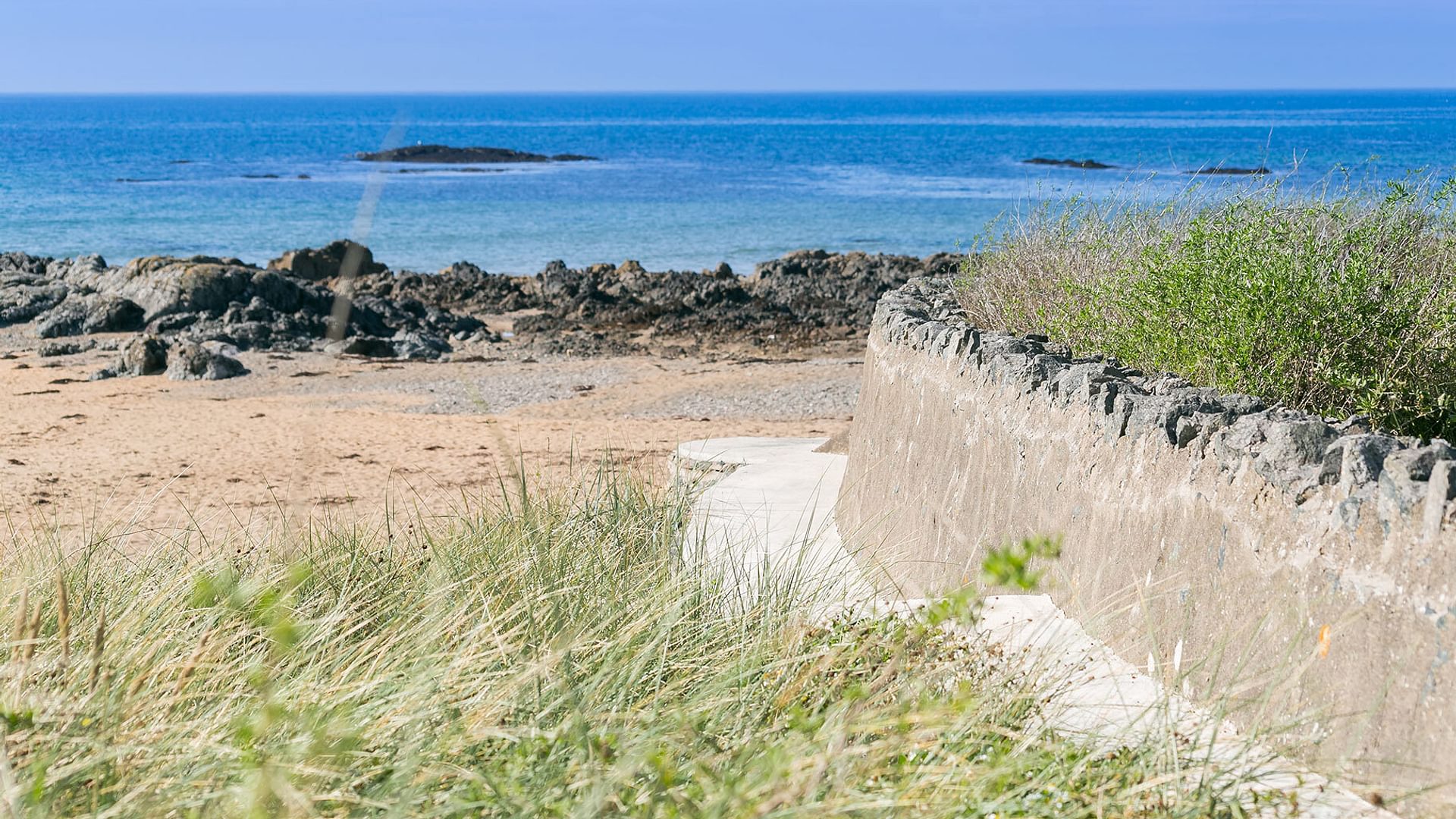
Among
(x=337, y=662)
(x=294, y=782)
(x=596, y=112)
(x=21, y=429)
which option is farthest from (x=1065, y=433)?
(x=596, y=112)

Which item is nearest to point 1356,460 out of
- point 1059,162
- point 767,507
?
point 767,507

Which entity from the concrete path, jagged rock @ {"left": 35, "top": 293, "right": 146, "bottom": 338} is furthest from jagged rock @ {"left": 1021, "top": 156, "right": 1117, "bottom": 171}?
the concrete path

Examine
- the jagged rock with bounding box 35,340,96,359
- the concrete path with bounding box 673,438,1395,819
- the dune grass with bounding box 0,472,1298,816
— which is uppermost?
the dune grass with bounding box 0,472,1298,816

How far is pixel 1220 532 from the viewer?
3.94m

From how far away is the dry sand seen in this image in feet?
33.5

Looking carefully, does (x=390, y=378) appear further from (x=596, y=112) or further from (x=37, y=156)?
(x=596, y=112)

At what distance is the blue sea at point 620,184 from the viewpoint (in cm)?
3559

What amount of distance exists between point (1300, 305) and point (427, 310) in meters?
19.0

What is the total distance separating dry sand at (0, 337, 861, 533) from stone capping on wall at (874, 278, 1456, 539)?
303 centimetres

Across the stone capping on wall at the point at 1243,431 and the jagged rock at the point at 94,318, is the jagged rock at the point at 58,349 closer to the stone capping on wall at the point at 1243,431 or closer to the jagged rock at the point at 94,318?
the jagged rock at the point at 94,318

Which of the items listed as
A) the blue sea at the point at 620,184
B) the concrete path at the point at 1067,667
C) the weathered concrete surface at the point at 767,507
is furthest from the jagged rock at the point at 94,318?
the concrete path at the point at 1067,667

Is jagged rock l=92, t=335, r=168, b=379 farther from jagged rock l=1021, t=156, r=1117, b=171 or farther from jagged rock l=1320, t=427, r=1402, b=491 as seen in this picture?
jagged rock l=1021, t=156, r=1117, b=171

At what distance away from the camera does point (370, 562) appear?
4633mm

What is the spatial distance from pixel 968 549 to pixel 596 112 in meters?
180
